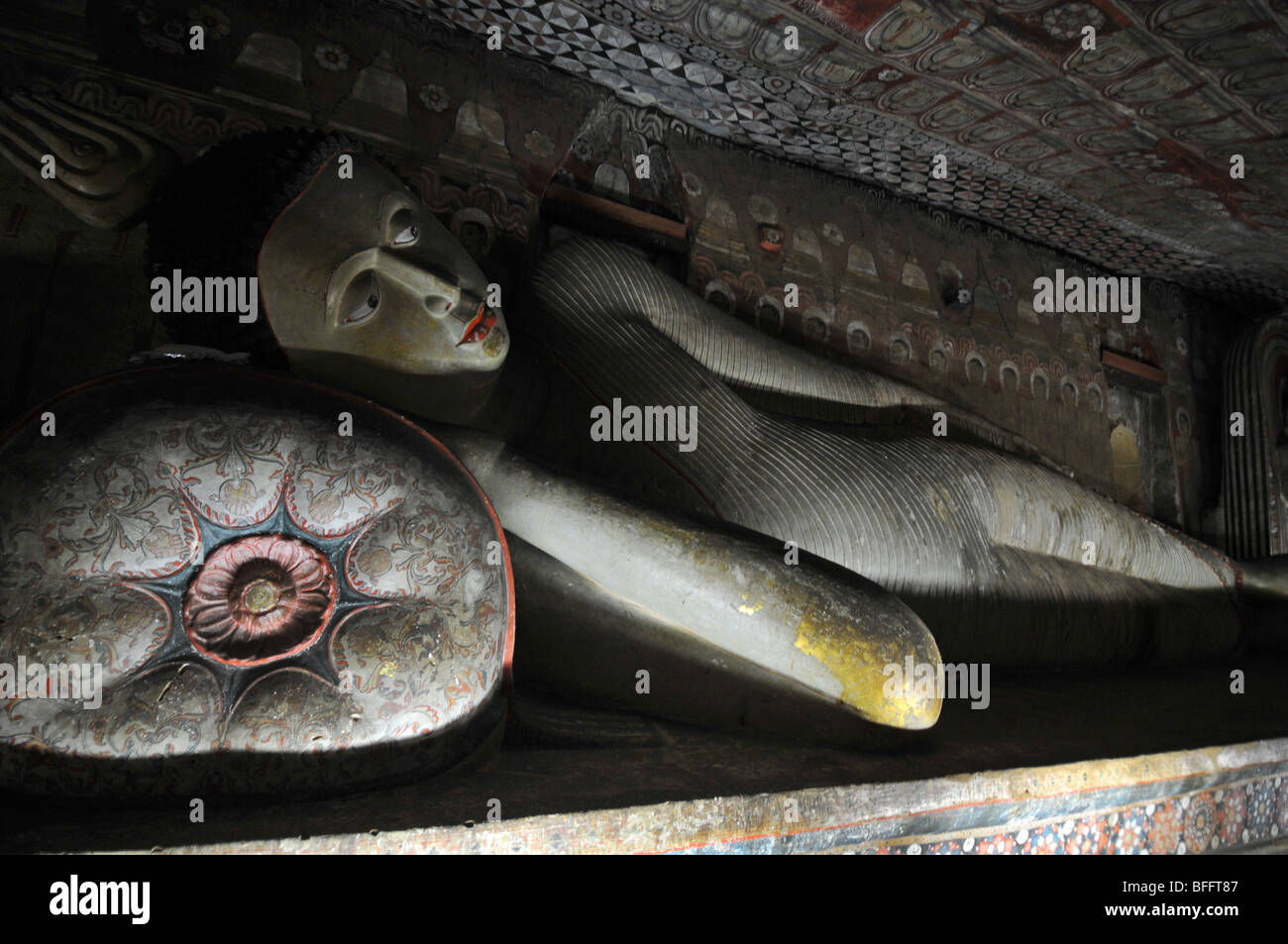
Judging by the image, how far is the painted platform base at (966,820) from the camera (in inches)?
44.7

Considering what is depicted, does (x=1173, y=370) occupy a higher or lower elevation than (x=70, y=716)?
higher

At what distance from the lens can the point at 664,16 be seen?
277cm

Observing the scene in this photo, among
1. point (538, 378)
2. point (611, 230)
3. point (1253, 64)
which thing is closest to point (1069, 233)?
point (1253, 64)

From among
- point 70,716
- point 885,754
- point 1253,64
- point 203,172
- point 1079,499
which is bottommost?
point 885,754

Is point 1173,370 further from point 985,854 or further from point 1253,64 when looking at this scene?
point 985,854

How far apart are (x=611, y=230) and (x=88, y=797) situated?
8.78 ft

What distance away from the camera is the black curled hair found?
172 cm

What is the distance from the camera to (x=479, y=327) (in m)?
1.89
